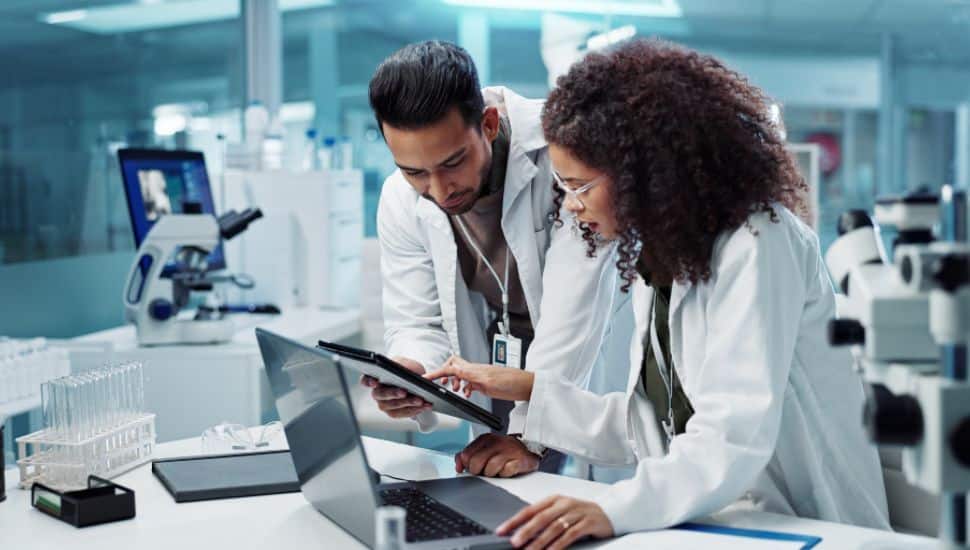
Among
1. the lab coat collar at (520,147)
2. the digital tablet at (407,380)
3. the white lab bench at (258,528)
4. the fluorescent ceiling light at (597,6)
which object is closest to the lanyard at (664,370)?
the white lab bench at (258,528)

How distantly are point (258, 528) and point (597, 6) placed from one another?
12.8 ft

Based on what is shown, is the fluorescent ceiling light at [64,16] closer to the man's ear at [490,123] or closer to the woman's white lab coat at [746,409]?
the man's ear at [490,123]

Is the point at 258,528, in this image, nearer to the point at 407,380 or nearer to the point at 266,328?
the point at 407,380

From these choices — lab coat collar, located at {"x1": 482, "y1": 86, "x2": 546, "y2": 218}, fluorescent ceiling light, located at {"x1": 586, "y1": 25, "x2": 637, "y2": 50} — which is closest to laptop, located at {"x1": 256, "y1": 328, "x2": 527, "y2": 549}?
lab coat collar, located at {"x1": 482, "y1": 86, "x2": 546, "y2": 218}

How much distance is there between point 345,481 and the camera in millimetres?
1271

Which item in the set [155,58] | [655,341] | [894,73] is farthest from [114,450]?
[894,73]

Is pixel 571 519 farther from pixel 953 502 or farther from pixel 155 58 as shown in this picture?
pixel 155 58

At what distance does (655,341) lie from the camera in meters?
1.59

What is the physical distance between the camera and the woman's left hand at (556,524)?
1.25 meters

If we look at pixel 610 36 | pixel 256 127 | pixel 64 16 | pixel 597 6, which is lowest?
pixel 256 127

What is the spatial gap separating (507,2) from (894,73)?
183 cm

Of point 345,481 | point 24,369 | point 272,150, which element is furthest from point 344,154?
point 345,481

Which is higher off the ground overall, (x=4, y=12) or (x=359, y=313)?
(x=4, y=12)

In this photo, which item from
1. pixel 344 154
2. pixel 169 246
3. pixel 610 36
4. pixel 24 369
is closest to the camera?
pixel 24 369
